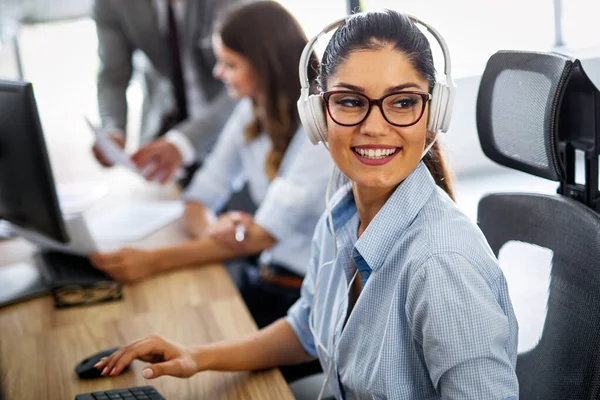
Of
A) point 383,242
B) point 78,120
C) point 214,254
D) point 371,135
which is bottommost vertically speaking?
point 78,120

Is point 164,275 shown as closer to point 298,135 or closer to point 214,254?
point 214,254

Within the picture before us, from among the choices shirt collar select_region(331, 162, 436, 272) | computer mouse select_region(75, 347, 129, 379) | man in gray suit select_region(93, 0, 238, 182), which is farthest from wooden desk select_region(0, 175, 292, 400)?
man in gray suit select_region(93, 0, 238, 182)

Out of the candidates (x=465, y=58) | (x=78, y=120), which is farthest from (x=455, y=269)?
(x=78, y=120)

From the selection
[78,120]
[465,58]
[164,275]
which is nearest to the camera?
[465,58]

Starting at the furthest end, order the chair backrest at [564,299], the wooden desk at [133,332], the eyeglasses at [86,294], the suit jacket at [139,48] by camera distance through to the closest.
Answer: the suit jacket at [139,48] → the eyeglasses at [86,294] → the wooden desk at [133,332] → the chair backrest at [564,299]

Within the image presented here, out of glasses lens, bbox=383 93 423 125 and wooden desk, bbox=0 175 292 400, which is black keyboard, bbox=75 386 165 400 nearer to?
wooden desk, bbox=0 175 292 400

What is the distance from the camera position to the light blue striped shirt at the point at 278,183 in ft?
6.02

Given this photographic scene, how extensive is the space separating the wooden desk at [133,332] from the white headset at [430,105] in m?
0.44

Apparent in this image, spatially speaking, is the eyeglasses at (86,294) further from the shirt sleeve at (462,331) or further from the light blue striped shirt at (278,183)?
the shirt sleeve at (462,331)

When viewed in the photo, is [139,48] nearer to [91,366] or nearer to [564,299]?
[91,366]

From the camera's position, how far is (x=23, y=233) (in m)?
1.88

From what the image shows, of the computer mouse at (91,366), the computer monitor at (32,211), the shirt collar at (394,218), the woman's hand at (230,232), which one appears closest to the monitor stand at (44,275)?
the computer monitor at (32,211)

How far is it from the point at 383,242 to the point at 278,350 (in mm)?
370

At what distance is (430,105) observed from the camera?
A: 107 cm
